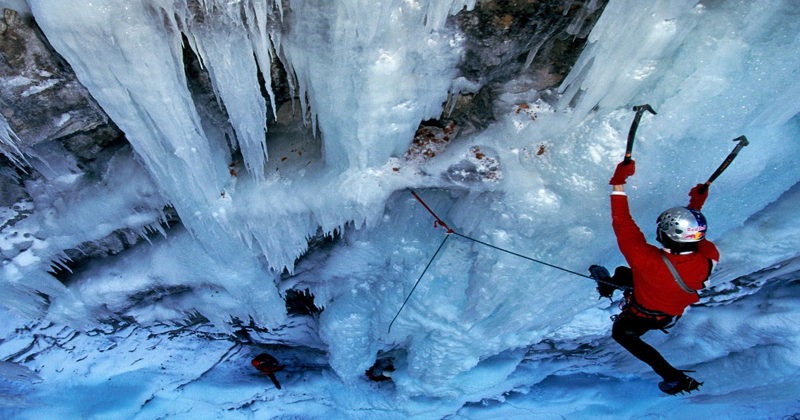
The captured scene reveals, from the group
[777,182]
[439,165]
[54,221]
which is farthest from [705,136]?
[54,221]

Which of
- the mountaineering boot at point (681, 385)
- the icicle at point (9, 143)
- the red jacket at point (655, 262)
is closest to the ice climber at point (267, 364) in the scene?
the icicle at point (9, 143)

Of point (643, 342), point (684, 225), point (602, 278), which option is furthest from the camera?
point (643, 342)

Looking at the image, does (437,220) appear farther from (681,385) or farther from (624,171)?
(681,385)

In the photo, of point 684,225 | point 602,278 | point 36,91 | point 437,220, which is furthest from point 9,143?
point 684,225

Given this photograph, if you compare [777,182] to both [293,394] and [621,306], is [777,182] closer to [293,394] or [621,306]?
[621,306]

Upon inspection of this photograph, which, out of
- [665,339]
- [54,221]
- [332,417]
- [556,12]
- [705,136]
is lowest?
[332,417]

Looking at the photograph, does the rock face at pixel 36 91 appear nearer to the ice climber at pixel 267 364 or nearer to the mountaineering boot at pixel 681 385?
the ice climber at pixel 267 364
